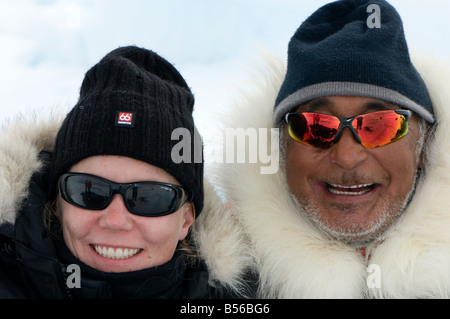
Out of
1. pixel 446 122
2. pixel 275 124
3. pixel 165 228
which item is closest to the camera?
pixel 165 228

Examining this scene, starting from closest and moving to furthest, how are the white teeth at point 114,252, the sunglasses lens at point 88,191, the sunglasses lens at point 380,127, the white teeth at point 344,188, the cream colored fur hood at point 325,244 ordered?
1. the sunglasses lens at point 88,191
2. the white teeth at point 114,252
3. the cream colored fur hood at point 325,244
4. the sunglasses lens at point 380,127
5. the white teeth at point 344,188

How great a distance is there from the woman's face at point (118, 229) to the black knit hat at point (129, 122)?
56 mm

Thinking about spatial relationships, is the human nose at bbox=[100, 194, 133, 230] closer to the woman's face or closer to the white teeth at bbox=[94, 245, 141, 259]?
the woman's face

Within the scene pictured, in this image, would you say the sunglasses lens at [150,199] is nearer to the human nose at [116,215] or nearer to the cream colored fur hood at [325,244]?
the human nose at [116,215]

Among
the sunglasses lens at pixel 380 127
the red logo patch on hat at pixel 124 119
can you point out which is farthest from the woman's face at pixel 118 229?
the sunglasses lens at pixel 380 127

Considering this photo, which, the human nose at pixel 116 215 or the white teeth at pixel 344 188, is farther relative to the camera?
the white teeth at pixel 344 188

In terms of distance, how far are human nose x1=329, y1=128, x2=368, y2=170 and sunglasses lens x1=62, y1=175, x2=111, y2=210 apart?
4.44ft

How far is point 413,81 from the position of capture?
8.86 feet

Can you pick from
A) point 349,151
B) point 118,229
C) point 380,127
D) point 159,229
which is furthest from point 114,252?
point 380,127

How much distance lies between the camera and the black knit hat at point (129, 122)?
219 centimetres

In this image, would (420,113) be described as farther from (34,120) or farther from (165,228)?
(34,120)

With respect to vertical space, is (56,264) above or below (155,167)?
below

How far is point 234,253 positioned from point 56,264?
3.16 ft
